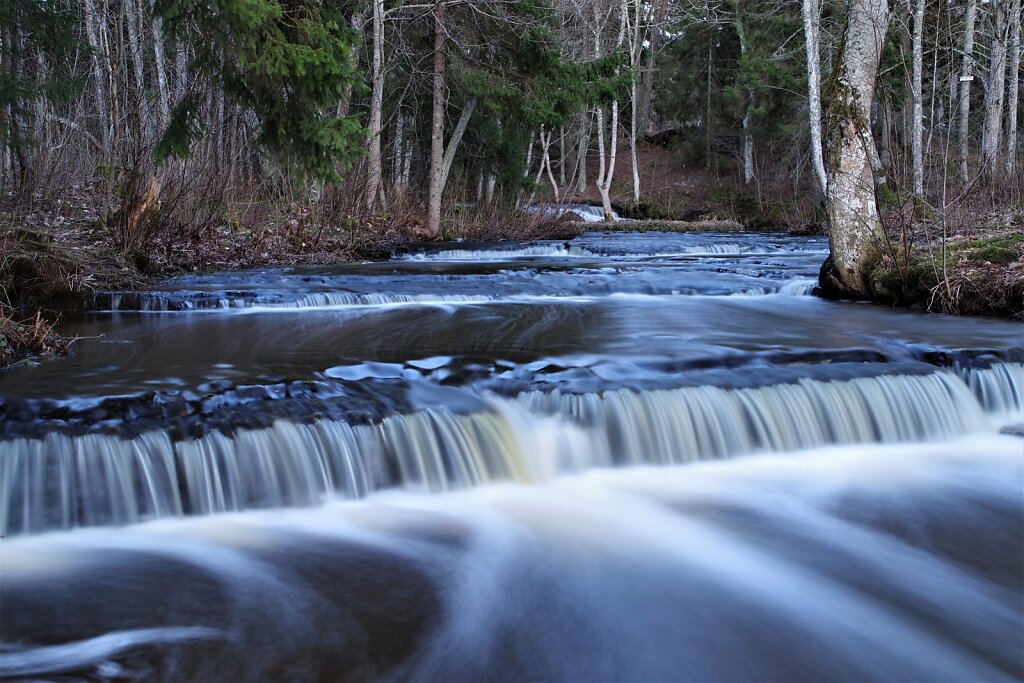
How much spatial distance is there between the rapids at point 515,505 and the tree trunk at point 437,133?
1301 cm

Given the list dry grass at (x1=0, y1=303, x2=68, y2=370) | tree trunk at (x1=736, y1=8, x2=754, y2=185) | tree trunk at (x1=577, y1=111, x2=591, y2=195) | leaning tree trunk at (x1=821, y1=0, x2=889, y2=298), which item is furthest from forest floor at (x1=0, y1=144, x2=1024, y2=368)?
tree trunk at (x1=736, y1=8, x2=754, y2=185)

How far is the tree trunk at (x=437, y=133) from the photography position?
2111 centimetres

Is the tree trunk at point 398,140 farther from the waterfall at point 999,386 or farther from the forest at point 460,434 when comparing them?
the waterfall at point 999,386

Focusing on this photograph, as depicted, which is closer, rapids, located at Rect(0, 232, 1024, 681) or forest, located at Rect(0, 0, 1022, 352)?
rapids, located at Rect(0, 232, 1024, 681)

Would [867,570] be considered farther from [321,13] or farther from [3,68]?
[3,68]

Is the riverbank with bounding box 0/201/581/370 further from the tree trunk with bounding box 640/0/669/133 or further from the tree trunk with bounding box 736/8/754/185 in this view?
the tree trunk with bounding box 640/0/669/133

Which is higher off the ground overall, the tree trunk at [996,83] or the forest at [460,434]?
the tree trunk at [996,83]

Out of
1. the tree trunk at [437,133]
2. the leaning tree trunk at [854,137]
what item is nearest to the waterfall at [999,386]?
the leaning tree trunk at [854,137]

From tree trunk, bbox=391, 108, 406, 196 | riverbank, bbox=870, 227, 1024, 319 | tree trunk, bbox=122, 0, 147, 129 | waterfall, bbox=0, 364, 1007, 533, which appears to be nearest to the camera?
waterfall, bbox=0, 364, 1007, 533

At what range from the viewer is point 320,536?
195 inches

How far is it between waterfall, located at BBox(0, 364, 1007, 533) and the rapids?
0.02 metres

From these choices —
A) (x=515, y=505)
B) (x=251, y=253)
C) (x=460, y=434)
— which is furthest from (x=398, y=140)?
(x=515, y=505)

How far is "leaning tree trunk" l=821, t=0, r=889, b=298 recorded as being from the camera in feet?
33.9

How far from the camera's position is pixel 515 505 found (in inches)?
217
